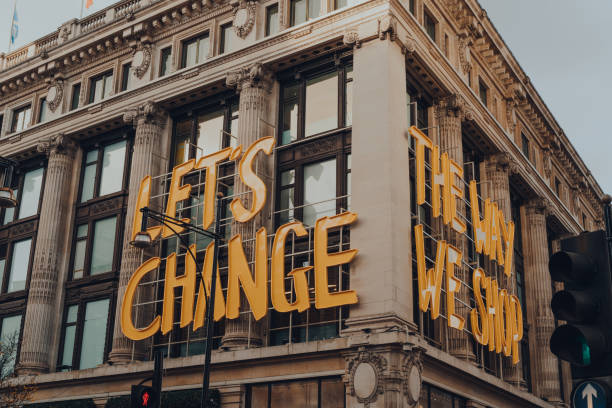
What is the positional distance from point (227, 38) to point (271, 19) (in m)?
2.75

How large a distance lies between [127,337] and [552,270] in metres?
30.0

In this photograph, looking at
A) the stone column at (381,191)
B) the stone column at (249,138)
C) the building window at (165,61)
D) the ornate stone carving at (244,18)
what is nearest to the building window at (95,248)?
the building window at (165,61)

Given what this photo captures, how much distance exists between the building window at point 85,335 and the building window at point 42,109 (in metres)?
12.6

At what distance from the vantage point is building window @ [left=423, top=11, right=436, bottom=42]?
124 ft

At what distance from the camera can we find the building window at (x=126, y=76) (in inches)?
1607

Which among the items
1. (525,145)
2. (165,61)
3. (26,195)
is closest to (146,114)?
(165,61)

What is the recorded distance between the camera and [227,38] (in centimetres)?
3778

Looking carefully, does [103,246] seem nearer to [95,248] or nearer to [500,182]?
[95,248]

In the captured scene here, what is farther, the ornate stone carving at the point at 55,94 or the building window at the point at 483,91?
the building window at the point at 483,91

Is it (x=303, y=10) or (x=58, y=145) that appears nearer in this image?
(x=303, y=10)

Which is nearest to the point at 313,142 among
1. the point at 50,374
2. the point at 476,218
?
the point at 476,218

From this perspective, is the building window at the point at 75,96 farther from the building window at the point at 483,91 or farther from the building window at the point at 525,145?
the building window at the point at 525,145

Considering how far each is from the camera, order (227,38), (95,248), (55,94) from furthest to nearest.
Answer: (55,94), (95,248), (227,38)

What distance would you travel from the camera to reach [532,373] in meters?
43.0
